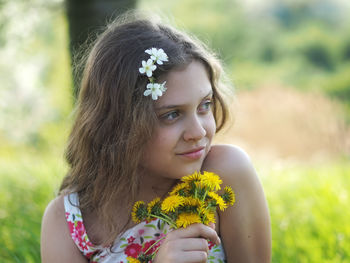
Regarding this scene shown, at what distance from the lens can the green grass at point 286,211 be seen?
2.44 m

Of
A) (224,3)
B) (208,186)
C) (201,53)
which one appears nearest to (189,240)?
(208,186)

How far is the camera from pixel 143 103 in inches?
68.2

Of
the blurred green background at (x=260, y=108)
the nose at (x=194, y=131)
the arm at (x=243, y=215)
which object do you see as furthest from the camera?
the blurred green background at (x=260, y=108)

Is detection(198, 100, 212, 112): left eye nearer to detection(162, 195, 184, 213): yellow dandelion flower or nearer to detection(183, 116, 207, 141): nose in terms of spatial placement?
detection(183, 116, 207, 141): nose

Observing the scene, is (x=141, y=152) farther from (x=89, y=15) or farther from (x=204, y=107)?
(x=89, y=15)

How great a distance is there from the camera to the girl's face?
5.56 ft

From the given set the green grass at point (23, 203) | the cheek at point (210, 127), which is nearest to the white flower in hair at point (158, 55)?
the cheek at point (210, 127)

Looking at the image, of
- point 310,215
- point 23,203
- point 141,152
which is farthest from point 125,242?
point 23,203

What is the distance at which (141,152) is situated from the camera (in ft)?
5.87

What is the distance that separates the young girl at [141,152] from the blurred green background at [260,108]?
0.38 m

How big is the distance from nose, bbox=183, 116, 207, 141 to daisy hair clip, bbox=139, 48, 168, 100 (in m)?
0.15

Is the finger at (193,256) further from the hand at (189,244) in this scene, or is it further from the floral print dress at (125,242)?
the floral print dress at (125,242)

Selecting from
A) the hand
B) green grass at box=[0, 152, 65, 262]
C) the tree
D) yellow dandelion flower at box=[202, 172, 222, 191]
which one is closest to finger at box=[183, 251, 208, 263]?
the hand

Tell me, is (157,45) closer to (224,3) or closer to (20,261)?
(20,261)
